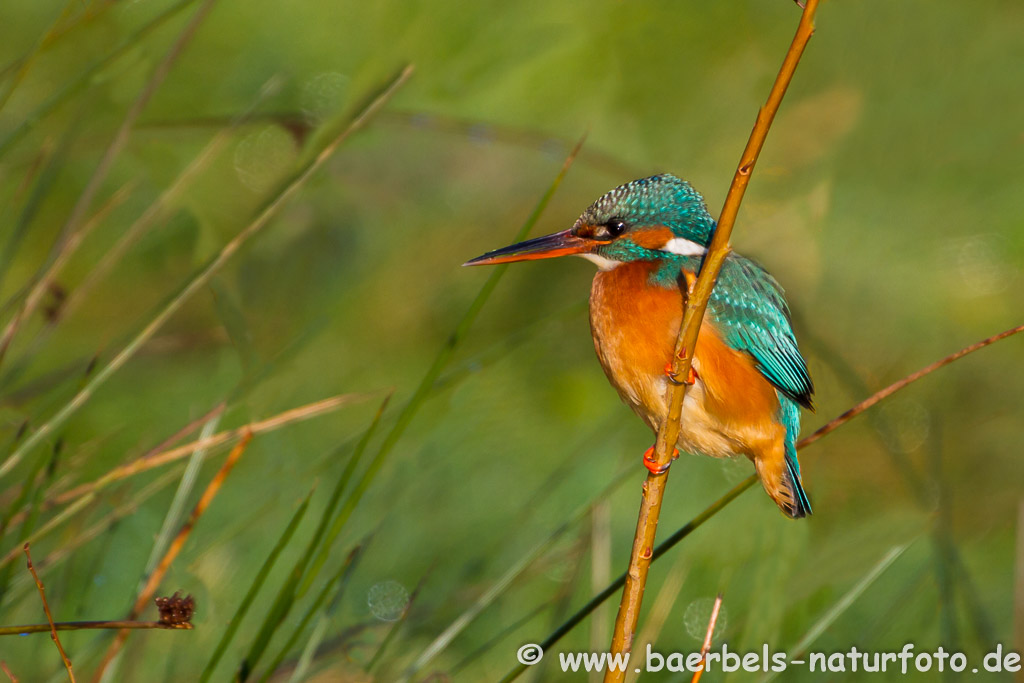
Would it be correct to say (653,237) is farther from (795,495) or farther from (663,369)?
(795,495)

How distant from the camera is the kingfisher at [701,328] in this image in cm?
186

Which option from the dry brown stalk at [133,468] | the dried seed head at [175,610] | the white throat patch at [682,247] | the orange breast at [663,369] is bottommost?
the dried seed head at [175,610]

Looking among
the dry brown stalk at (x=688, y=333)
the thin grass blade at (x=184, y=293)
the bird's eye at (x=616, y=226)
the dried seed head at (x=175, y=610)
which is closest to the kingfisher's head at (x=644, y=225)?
the bird's eye at (x=616, y=226)

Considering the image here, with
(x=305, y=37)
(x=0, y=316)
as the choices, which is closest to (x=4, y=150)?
(x=0, y=316)

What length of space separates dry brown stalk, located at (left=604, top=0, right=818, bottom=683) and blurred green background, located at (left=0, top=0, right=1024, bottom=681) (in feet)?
5.13

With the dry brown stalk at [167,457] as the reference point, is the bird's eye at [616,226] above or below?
above

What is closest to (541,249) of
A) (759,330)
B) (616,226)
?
(616,226)

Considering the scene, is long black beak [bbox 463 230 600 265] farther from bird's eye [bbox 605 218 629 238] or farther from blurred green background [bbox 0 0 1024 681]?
blurred green background [bbox 0 0 1024 681]

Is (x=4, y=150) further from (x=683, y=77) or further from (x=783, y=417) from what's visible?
(x=683, y=77)

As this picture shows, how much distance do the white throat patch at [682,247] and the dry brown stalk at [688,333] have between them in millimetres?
767

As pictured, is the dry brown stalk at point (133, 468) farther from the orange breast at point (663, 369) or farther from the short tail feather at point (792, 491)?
the short tail feather at point (792, 491)

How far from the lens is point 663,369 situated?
179 cm

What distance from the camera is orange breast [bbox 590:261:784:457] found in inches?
71.3

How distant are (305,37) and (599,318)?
2.81m
